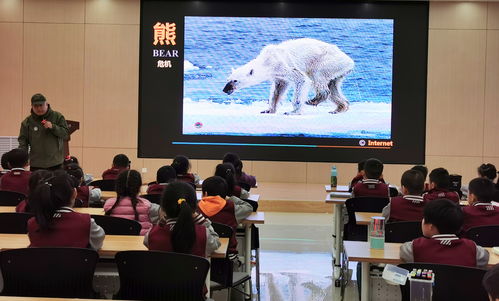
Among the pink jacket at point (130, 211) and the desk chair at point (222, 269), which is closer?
the desk chair at point (222, 269)

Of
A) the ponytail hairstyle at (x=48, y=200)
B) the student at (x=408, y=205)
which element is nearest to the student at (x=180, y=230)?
the ponytail hairstyle at (x=48, y=200)

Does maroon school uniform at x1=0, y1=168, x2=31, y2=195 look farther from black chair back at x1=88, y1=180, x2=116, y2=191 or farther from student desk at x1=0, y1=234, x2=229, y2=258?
student desk at x1=0, y1=234, x2=229, y2=258

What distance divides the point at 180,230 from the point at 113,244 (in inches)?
24.3

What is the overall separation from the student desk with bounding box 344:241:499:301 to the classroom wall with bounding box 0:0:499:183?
6982 millimetres

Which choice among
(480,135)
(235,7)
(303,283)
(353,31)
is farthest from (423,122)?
(303,283)

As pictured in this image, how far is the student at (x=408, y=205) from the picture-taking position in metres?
4.40

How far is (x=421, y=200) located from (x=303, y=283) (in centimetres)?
129

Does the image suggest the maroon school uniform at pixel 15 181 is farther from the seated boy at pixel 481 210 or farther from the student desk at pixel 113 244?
the seated boy at pixel 481 210

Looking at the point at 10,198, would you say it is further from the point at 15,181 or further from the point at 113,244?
the point at 113,244

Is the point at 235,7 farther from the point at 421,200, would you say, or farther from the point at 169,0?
the point at 421,200

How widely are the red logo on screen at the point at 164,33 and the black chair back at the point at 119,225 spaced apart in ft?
23.1

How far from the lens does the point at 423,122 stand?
34.0 ft

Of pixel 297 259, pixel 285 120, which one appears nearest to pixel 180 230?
pixel 297 259

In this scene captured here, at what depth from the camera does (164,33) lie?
10.4m
